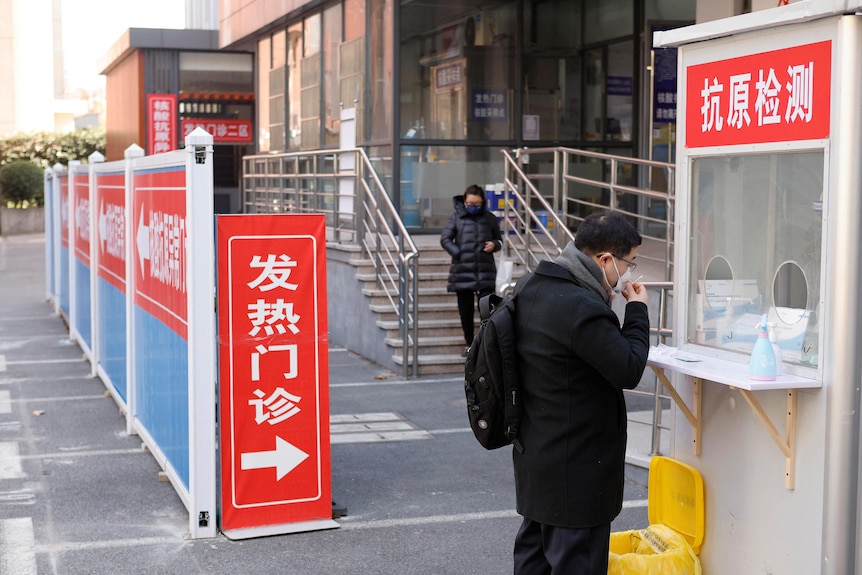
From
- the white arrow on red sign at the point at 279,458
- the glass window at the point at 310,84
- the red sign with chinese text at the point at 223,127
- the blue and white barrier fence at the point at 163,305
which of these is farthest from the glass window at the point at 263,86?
the white arrow on red sign at the point at 279,458

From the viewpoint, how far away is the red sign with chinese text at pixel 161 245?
6.33m

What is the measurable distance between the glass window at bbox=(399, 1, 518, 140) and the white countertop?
34.5 feet

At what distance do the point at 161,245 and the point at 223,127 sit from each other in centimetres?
1949

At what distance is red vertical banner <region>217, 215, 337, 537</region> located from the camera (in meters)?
5.99

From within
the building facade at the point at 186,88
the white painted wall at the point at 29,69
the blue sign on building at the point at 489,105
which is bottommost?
the blue sign on building at the point at 489,105

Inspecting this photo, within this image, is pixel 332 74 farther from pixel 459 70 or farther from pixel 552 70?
pixel 552 70

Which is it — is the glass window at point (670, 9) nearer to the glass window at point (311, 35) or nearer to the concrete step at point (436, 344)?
the glass window at point (311, 35)

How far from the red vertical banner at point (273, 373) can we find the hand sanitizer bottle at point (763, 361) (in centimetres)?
277

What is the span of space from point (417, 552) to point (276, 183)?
14.2 meters

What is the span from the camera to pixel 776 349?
407 cm

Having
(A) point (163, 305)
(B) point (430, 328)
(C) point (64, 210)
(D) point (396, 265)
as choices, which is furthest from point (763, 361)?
(C) point (64, 210)

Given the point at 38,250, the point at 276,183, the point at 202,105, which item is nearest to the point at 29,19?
the point at 38,250

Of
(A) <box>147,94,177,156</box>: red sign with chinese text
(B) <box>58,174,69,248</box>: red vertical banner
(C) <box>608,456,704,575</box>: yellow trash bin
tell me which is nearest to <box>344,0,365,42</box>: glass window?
(B) <box>58,174,69,248</box>: red vertical banner

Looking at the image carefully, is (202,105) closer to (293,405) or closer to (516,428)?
(293,405)
